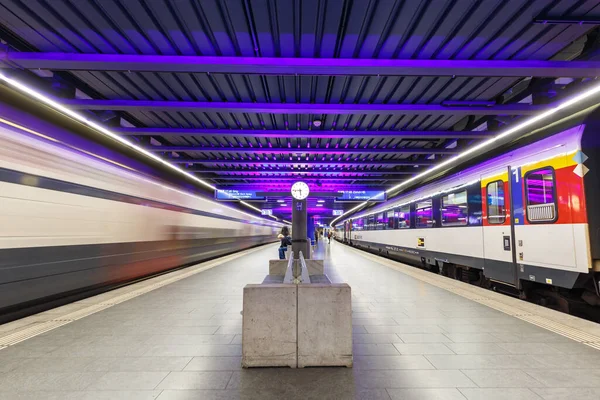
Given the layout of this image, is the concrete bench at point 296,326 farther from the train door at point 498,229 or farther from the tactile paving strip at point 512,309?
the train door at point 498,229

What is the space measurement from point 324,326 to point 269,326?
56 centimetres

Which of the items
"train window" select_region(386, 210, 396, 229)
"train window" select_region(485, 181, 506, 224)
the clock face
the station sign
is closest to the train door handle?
"train window" select_region(485, 181, 506, 224)

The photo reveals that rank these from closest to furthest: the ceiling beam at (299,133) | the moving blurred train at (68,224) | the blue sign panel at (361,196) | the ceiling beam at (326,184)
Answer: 1. the moving blurred train at (68,224)
2. the ceiling beam at (299,133)
3. the blue sign panel at (361,196)
4. the ceiling beam at (326,184)

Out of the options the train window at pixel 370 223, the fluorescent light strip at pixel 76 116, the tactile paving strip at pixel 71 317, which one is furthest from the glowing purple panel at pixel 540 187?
the train window at pixel 370 223

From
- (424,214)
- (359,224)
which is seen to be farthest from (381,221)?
(359,224)

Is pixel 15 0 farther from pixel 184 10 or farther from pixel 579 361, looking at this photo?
pixel 579 361

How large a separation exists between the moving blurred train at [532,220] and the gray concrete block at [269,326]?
14.3ft

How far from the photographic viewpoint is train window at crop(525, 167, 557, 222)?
4719 mm

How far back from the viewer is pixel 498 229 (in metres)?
5.94

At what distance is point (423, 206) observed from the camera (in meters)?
9.92

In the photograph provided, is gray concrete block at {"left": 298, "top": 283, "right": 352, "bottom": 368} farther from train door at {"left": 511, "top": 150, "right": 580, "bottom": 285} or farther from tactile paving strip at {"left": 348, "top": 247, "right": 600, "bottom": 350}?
train door at {"left": 511, "top": 150, "right": 580, "bottom": 285}

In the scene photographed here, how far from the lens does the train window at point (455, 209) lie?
738 cm

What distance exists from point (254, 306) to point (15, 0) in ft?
16.8

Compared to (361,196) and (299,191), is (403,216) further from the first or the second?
(299,191)
